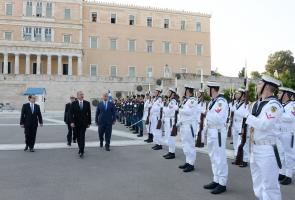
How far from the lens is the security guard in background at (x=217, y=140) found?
7.17 meters

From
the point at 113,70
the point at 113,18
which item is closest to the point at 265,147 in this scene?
the point at 113,70

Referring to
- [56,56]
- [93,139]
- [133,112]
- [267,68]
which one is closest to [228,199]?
[93,139]

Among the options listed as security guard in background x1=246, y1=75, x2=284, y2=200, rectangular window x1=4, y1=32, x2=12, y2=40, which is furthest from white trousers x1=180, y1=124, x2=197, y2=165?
rectangular window x1=4, y1=32, x2=12, y2=40

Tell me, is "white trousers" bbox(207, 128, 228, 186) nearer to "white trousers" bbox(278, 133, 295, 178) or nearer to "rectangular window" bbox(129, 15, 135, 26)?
"white trousers" bbox(278, 133, 295, 178)

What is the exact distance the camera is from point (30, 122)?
12367 millimetres

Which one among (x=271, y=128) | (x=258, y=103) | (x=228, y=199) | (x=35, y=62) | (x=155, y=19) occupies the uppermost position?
(x=155, y=19)

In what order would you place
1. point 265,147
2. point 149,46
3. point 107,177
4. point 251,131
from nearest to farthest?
point 265,147 → point 251,131 → point 107,177 → point 149,46

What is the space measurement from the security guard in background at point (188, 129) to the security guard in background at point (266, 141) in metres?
3.53

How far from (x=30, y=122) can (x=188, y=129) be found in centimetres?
607

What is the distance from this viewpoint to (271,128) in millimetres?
5328

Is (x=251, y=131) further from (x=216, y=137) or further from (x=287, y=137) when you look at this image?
(x=287, y=137)

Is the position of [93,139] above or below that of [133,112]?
below

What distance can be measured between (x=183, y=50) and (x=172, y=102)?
63321mm

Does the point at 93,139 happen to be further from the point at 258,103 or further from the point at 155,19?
the point at 155,19
